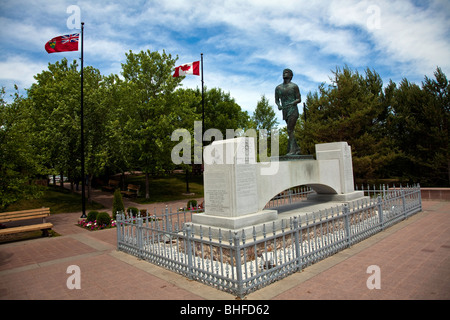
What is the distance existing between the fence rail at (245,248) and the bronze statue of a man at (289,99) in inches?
153

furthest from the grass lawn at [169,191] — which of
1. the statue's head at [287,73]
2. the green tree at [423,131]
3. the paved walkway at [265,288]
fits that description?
the green tree at [423,131]

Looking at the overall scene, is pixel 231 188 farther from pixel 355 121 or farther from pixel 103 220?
pixel 355 121

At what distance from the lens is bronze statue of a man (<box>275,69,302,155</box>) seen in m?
11.1

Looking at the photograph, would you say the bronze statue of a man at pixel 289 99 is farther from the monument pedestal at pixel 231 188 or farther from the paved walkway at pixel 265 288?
the paved walkway at pixel 265 288

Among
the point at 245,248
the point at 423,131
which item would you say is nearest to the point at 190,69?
the point at 245,248

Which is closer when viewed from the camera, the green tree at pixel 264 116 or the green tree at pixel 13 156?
the green tree at pixel 13 156

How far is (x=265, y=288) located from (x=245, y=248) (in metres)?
0.83

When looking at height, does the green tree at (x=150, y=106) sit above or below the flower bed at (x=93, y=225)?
above

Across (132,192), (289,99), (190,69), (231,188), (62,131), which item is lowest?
(132,192)

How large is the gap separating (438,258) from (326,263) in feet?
8.65

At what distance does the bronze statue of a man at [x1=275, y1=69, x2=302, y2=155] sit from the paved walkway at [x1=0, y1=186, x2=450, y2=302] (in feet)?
16.1

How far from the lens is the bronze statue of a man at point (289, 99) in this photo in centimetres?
1106

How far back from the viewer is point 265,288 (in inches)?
218
